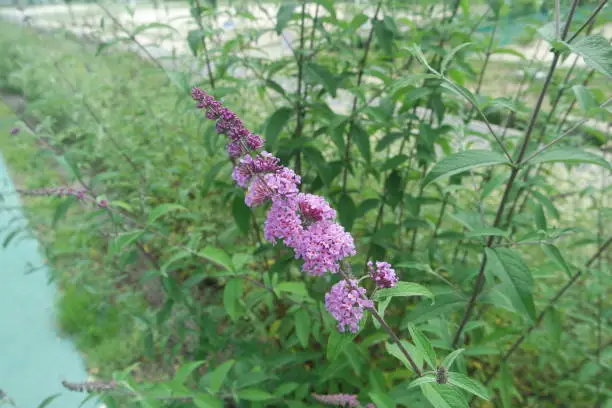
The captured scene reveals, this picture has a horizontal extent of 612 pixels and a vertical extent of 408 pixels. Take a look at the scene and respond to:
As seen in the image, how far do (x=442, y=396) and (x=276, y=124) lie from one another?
118 cm

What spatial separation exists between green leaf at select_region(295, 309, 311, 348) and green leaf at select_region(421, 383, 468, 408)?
2.09 ft

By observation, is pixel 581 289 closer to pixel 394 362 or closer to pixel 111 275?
pixel 394 362

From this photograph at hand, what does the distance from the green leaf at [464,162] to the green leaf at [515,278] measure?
0.26 m

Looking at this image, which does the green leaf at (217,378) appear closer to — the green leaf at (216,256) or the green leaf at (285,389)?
the green leaf at (285,389)

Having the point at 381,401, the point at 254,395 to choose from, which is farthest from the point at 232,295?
the point at 381,401

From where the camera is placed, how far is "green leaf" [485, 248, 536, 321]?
1.02 metres

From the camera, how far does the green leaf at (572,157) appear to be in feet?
3.07

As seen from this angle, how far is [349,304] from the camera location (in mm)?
835

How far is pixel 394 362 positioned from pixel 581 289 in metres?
1.21

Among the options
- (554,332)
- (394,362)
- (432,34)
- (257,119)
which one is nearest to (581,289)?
(554,332)

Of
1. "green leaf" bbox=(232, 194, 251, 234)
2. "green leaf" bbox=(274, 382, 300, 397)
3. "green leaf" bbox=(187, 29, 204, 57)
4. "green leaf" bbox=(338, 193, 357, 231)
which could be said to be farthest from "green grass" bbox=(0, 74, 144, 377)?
"green leaf" bbox=(338, 193, 357, 231)

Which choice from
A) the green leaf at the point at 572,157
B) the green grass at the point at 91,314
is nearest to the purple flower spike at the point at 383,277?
the green leaf at the point at 572,157

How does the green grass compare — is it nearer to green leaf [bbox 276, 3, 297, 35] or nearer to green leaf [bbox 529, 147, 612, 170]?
green leaf [bbox 276, 3, 297, 35]

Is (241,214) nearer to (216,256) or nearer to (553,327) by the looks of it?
(216,256)
